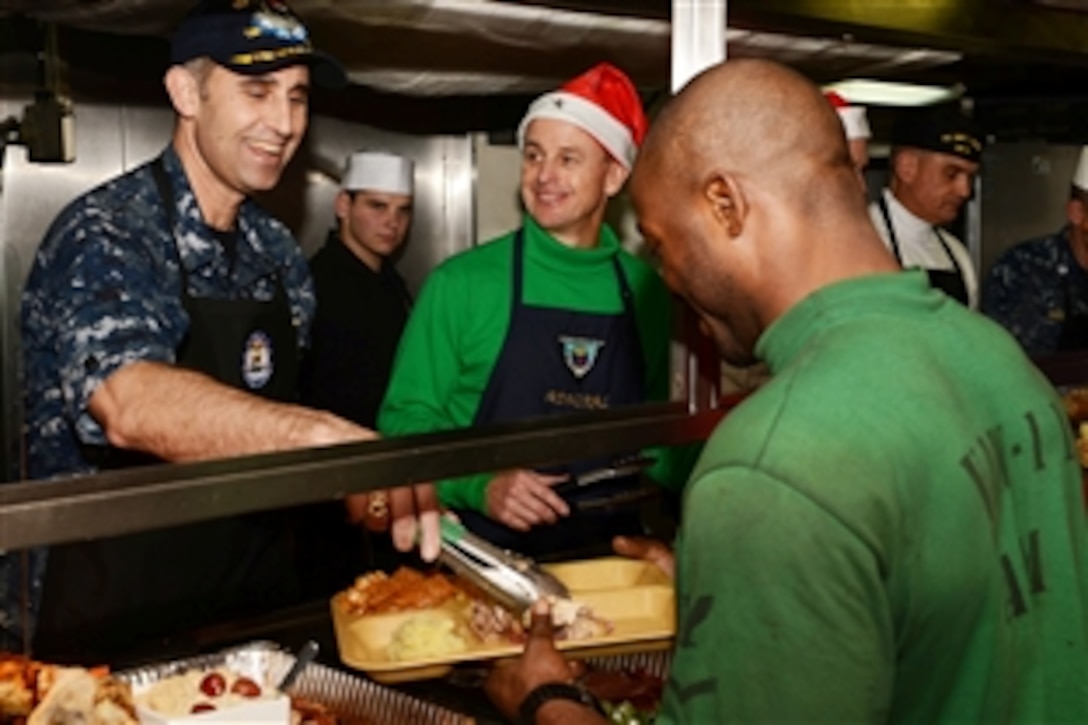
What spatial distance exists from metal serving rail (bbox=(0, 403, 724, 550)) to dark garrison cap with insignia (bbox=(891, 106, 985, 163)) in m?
2.62

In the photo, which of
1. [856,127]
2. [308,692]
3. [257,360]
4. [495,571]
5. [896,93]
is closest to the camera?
[308,692]

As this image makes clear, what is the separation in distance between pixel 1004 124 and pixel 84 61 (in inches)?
141

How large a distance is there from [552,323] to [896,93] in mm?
2630

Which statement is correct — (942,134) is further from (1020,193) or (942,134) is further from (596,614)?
(596,614)

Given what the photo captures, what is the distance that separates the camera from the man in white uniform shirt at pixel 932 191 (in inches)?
159

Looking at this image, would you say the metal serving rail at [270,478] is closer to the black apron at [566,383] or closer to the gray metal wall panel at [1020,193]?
the black apron at [566,383]

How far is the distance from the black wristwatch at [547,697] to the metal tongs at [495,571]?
355 millimetres

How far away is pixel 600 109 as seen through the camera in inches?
109

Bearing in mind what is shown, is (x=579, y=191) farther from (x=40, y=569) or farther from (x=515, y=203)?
(x=515, y=203)

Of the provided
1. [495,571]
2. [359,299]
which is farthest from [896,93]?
[495,571]

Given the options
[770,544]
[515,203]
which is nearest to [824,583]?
[770,544]

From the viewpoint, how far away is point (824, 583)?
3.43 feet

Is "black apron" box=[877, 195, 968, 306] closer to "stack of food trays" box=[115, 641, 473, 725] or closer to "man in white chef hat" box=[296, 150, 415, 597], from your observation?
"man in white chef hat" box=[296, 150, 415, 597]

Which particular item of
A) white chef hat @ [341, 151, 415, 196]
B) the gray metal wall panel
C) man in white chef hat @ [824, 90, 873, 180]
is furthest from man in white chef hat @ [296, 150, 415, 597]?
the gray metal wall panel
